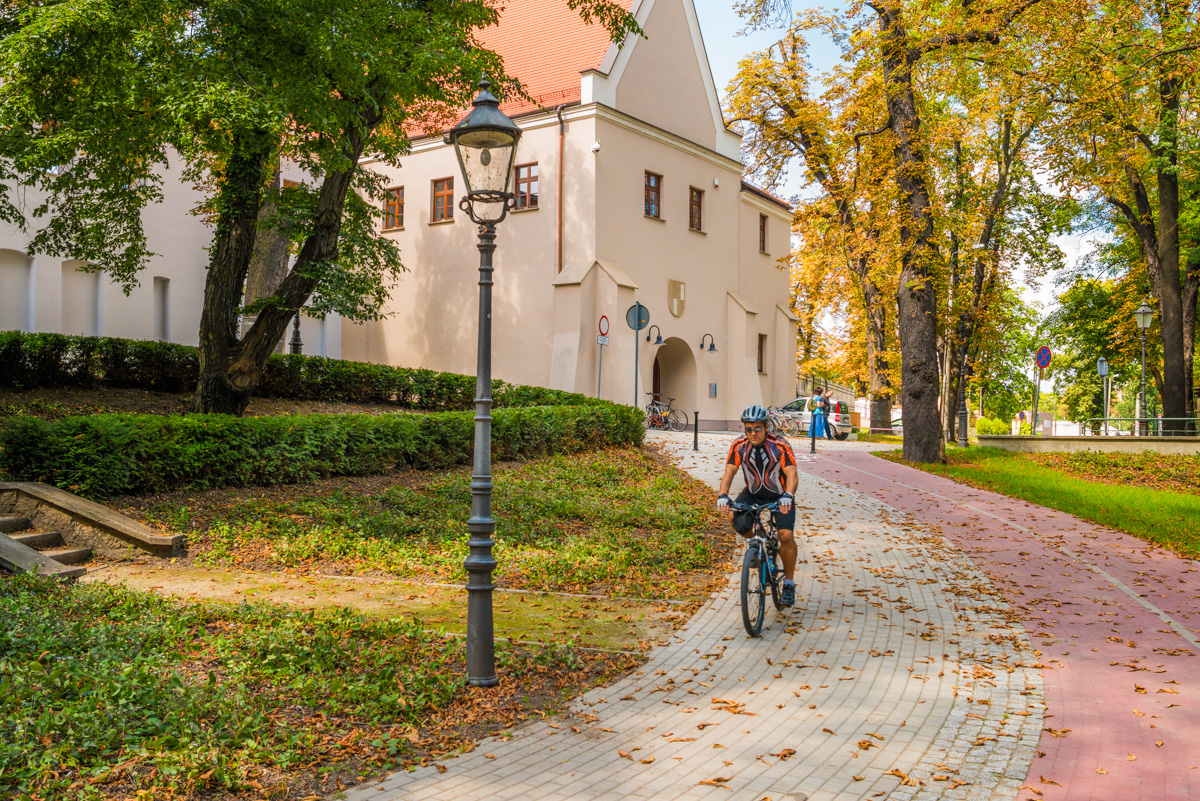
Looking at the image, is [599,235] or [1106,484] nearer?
[1106,484]

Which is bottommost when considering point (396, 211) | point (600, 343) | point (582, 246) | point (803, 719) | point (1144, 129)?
Result: point (803, 719)

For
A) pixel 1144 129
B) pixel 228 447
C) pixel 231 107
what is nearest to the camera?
pixel 231 107

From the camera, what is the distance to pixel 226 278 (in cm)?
1321

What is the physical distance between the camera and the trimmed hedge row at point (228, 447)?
9469mm

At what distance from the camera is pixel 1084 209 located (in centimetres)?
3048

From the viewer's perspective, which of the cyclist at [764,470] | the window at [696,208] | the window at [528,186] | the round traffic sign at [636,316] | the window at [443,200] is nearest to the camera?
the cyclist at [764,470]

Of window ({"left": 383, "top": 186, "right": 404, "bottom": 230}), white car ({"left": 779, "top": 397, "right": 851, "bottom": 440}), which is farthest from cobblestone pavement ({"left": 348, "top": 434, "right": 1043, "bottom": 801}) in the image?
window ({"left": 383, "top": 186, "right": 404, "bottom": 230})

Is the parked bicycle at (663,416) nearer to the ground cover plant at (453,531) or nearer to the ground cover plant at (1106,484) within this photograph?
the ground cover plant at (1106,484)

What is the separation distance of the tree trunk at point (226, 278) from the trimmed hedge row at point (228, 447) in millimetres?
2032

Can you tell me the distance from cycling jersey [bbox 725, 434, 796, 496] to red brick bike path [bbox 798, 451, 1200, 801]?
226 cm

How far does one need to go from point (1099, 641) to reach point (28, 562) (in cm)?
869

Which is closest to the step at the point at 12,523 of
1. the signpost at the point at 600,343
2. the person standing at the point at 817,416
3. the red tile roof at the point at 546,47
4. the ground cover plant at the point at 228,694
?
the ground cover plant at the point at 228,694

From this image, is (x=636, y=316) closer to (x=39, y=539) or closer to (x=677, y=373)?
(x=677, y=373)

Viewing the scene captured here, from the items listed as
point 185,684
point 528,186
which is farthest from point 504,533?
point 528,186
